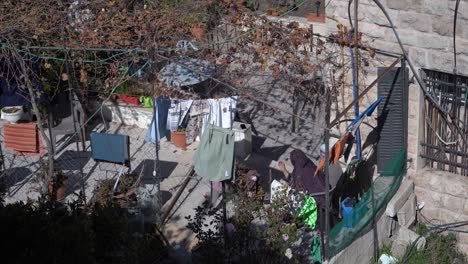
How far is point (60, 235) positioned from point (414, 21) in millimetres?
5706

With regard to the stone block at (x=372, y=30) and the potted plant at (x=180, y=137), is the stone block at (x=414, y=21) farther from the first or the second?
the potted plant at (x=180, y=137)

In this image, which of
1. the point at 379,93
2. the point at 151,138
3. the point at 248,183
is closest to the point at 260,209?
the point at 248,183

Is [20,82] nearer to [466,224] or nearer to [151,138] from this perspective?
[151,138]

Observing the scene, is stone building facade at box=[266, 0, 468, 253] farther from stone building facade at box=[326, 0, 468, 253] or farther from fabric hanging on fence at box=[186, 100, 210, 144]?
fabric hanging on fence at box=[186, 100, 210, 144]

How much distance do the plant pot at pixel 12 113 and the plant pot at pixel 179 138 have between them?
9.29 feet

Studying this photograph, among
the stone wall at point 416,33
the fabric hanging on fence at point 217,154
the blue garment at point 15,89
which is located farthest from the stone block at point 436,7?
the blue garment at point 15,89

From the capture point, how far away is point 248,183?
36.6 ft

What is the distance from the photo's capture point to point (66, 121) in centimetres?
1373

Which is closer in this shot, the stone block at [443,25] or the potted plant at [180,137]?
the stone block at [443,25]

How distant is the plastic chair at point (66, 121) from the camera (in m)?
13.0

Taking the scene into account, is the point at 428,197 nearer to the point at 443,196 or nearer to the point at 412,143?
the point at 443,196

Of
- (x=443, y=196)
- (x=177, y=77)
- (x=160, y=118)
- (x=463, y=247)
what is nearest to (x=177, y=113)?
(x=160, y=118)

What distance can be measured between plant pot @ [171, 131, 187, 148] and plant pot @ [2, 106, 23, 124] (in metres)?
2.83

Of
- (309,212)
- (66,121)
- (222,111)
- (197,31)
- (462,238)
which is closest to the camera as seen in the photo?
(309,212)
